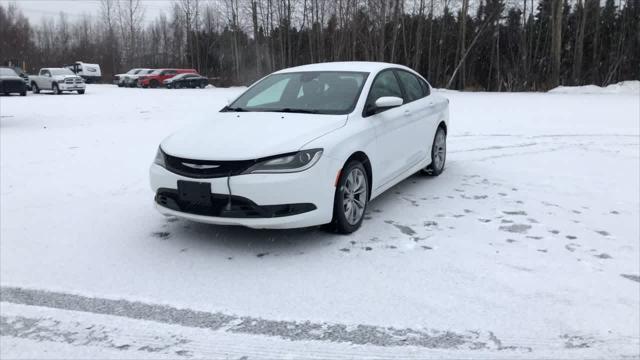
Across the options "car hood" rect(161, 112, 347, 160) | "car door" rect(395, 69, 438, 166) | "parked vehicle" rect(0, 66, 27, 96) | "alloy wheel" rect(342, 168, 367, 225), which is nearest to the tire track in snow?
"car hood" rect(161, 112, 347, 160)

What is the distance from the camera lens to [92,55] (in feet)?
224

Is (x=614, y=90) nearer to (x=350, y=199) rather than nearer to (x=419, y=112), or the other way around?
(x=419, y=112)

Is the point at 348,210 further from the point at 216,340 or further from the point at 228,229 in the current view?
the point at 216,340

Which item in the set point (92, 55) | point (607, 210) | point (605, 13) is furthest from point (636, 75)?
point (92, 55)

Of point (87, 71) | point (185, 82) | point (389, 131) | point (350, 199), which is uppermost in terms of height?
point (87, 71)

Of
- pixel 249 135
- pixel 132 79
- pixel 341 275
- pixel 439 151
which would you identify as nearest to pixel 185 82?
pixel 132 79

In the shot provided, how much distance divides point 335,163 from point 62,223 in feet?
9.03

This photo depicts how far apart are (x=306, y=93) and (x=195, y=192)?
1824 millimetres

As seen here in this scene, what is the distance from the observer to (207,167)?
411 centimetres

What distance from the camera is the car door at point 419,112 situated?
602 centimetres

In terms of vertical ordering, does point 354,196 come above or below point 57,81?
below

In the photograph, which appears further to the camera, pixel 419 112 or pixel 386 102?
pixel 419 112

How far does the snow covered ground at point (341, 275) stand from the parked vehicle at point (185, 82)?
3597cm

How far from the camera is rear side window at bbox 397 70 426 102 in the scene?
6172 mm
